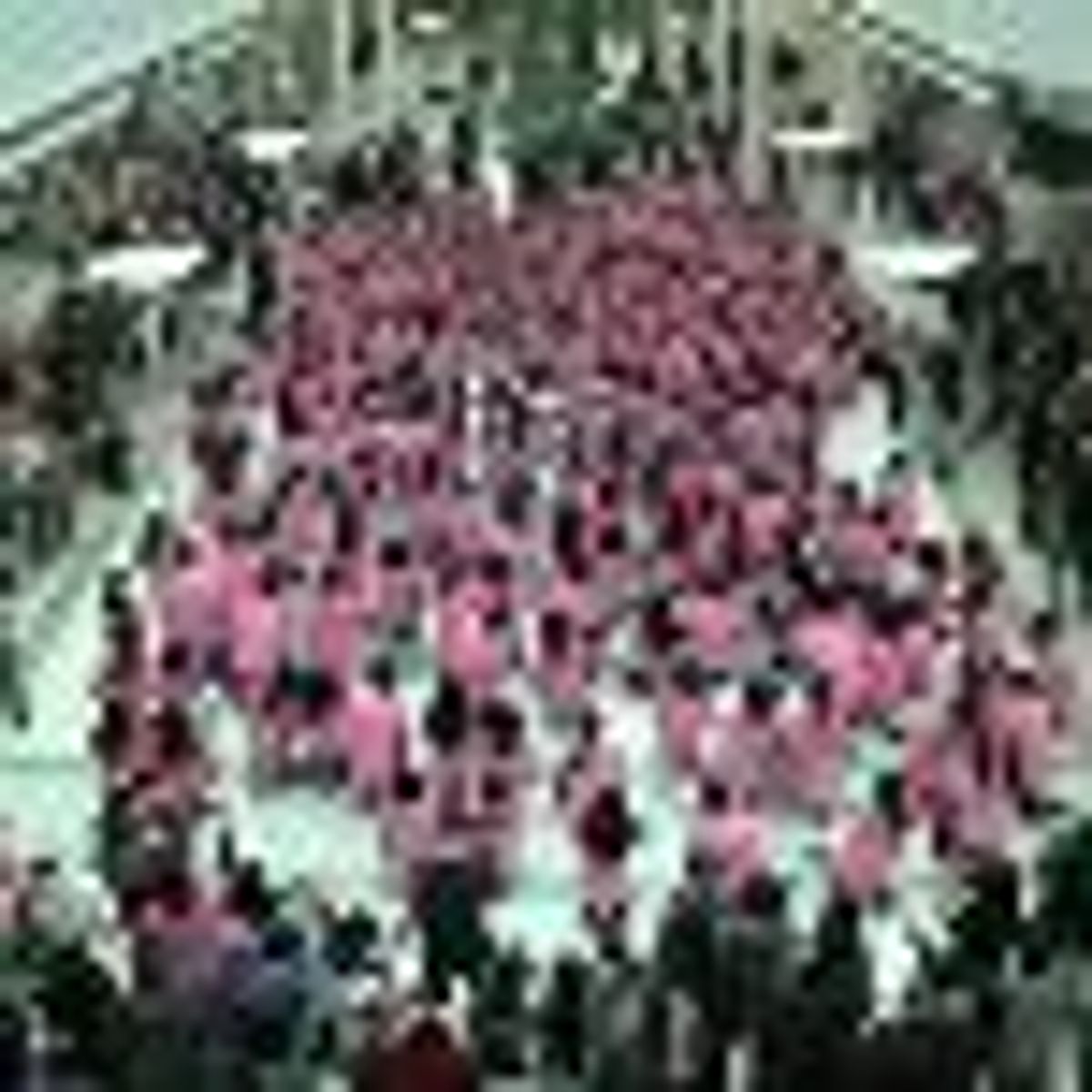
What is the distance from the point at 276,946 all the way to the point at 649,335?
16.9 metres

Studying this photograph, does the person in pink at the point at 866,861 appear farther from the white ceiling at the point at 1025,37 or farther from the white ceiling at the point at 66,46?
the white ceiling at the point at 1025,37

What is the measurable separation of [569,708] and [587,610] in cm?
176

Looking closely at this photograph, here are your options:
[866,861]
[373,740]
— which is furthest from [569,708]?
[866,861]

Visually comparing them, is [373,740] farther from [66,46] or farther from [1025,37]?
[1025,37]

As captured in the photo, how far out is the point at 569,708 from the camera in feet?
87.5

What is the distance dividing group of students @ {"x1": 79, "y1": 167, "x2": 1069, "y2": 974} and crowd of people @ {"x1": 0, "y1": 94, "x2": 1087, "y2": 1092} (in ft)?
0.13

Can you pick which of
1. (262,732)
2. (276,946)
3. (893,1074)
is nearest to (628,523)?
(262,732)

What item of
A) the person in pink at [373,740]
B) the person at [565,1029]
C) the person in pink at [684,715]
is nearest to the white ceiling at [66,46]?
the person in pink at [684,715]

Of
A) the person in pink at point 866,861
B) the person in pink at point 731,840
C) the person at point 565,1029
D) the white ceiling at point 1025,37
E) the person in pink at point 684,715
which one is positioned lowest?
the white ceiling at point 1025,37

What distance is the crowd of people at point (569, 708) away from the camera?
18.9 m

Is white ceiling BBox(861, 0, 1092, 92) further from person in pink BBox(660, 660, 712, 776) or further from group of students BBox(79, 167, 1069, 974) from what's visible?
person in pink BBox(660, 660, 712, 776)

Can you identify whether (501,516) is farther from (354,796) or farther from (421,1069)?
(421,1069)

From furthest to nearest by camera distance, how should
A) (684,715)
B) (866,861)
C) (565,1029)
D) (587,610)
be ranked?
(587,610) → (684,715) → (866,861) → (565,1029)

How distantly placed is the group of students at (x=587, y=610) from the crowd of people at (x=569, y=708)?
39 millimetres
